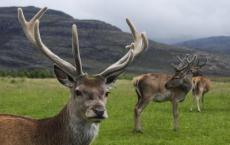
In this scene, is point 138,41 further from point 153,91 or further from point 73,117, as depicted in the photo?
point 153,91

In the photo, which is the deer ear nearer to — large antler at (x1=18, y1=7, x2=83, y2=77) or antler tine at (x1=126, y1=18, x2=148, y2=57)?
large antler at (x1=18, y1=7, x2=83, y2=77)

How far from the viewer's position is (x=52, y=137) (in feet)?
27.1

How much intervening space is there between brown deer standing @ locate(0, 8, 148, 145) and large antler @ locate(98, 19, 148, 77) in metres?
0.01

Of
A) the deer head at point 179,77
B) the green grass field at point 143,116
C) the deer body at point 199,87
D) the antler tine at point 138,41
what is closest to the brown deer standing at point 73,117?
the antler tine at point 138,41

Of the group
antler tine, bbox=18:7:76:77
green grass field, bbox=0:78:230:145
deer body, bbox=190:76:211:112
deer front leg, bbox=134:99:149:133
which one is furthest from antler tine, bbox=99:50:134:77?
deer body, bbox=190:76:211:112

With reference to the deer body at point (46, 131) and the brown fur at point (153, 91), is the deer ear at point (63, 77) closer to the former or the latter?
the deer body at point (46, 131)

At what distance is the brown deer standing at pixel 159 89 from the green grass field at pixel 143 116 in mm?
732

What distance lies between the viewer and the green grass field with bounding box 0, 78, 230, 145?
57.7ft

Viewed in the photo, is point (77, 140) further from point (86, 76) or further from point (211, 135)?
point (211, 135)

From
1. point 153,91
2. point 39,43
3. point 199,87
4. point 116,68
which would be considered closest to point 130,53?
point 116,68

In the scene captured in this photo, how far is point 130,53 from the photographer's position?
8.92 metres

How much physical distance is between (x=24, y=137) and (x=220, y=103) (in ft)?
81.9

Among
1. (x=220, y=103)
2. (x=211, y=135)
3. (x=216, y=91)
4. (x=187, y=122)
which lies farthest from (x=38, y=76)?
(x=211, y=135)

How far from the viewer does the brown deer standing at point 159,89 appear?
19.6 m
